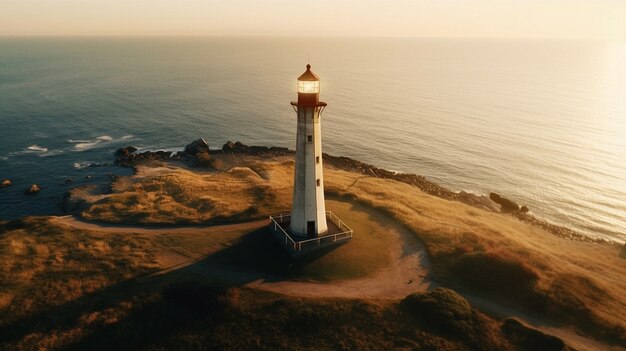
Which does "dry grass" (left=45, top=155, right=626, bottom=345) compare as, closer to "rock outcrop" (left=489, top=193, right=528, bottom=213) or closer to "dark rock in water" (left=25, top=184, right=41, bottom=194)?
"rock outcrop" (left=489, top=193, right=528, bottom=213)

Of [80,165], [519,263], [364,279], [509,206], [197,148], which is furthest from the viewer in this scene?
[197,148]

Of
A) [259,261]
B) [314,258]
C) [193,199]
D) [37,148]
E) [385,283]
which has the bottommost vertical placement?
[37,148]

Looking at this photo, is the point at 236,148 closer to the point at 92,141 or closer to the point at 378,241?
the point at 92,141

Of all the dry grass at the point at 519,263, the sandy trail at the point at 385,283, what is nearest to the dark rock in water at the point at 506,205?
the dry grass at the point at 519,263

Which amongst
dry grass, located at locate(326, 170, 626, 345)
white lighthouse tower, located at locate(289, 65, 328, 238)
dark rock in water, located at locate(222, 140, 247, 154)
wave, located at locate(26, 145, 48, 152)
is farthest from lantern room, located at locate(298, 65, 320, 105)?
wave, located at locate(26, 145, 48, 152)

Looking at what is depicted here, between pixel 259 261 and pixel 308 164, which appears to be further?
pixel 259 261

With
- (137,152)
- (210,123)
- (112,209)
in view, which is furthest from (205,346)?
(210,123)

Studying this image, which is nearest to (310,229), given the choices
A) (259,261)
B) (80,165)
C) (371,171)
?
(259,261)
